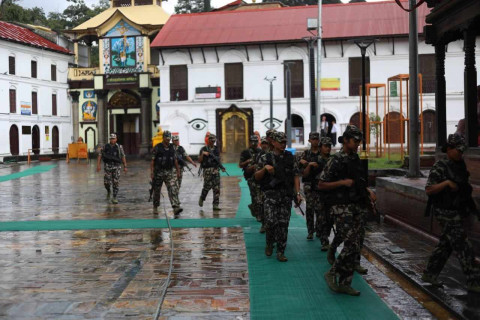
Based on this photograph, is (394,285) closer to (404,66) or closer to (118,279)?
(118,279)

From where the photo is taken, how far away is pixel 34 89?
4616 centimetres

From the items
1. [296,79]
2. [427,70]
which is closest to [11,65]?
[296,79]

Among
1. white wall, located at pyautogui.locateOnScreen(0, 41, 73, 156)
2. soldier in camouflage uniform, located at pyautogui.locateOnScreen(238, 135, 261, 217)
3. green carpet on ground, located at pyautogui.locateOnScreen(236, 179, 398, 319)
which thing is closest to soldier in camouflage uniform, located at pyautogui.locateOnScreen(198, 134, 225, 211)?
soldier in camouflage uniform, located at pyautogui.locateOnScreen(238, 135, 261, 217)

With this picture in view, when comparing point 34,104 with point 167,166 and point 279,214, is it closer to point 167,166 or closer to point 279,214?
point 167,166

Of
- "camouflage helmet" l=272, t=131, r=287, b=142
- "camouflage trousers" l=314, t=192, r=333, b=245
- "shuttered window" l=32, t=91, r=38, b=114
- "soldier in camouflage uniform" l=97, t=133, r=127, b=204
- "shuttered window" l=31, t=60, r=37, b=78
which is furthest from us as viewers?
"shuttered window" l=31, t=60, r=37, b=78

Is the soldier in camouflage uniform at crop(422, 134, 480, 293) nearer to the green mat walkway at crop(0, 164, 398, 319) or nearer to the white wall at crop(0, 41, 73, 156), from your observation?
the green mat walkway at crop(0, 164, 398, 319)

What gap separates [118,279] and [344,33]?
32.6 meters

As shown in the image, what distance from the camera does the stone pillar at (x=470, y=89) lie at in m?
10.0

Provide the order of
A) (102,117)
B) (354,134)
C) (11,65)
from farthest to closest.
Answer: (102,117) < (11,65) < (354,134)

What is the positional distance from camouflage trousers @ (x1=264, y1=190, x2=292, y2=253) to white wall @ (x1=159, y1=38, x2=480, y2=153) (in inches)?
1181

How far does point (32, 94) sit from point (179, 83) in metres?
12.9

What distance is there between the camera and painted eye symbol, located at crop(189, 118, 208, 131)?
40.3 meters

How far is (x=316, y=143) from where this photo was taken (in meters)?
9.75

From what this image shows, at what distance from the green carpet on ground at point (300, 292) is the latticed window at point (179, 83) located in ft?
105
